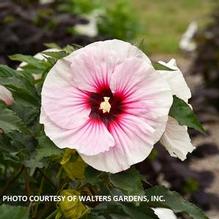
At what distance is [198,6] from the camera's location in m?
9.26

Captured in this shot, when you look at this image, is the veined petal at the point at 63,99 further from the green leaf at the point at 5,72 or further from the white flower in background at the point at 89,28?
the white flower in background at the point at 89,28

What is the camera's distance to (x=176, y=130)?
1.31m

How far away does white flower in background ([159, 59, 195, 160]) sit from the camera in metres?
1.30

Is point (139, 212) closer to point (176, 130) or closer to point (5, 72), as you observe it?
point (176, 130)

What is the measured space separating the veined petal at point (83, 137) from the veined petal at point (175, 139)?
0.11 metres

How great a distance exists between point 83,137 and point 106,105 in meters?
0.07

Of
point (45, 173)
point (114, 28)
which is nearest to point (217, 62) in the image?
point (114, 28)

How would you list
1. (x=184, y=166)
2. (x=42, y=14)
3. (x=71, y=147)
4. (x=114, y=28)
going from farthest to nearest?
(x=114, y=28)
(x=42, y=14)
(x=184, y=166)
(x=71, y=147)

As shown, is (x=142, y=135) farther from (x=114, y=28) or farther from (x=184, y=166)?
(x=114, y=28)

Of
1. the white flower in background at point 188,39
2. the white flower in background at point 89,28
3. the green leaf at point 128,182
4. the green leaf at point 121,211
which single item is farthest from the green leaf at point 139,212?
the white flower in background at point 188,39

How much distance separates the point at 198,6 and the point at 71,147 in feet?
27.0

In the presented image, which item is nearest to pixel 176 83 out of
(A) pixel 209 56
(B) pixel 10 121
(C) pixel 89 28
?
(B) pixel 10 121

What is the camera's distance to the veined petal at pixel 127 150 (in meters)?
1.21

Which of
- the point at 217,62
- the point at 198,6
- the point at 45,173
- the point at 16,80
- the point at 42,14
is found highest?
the point at 16,80
